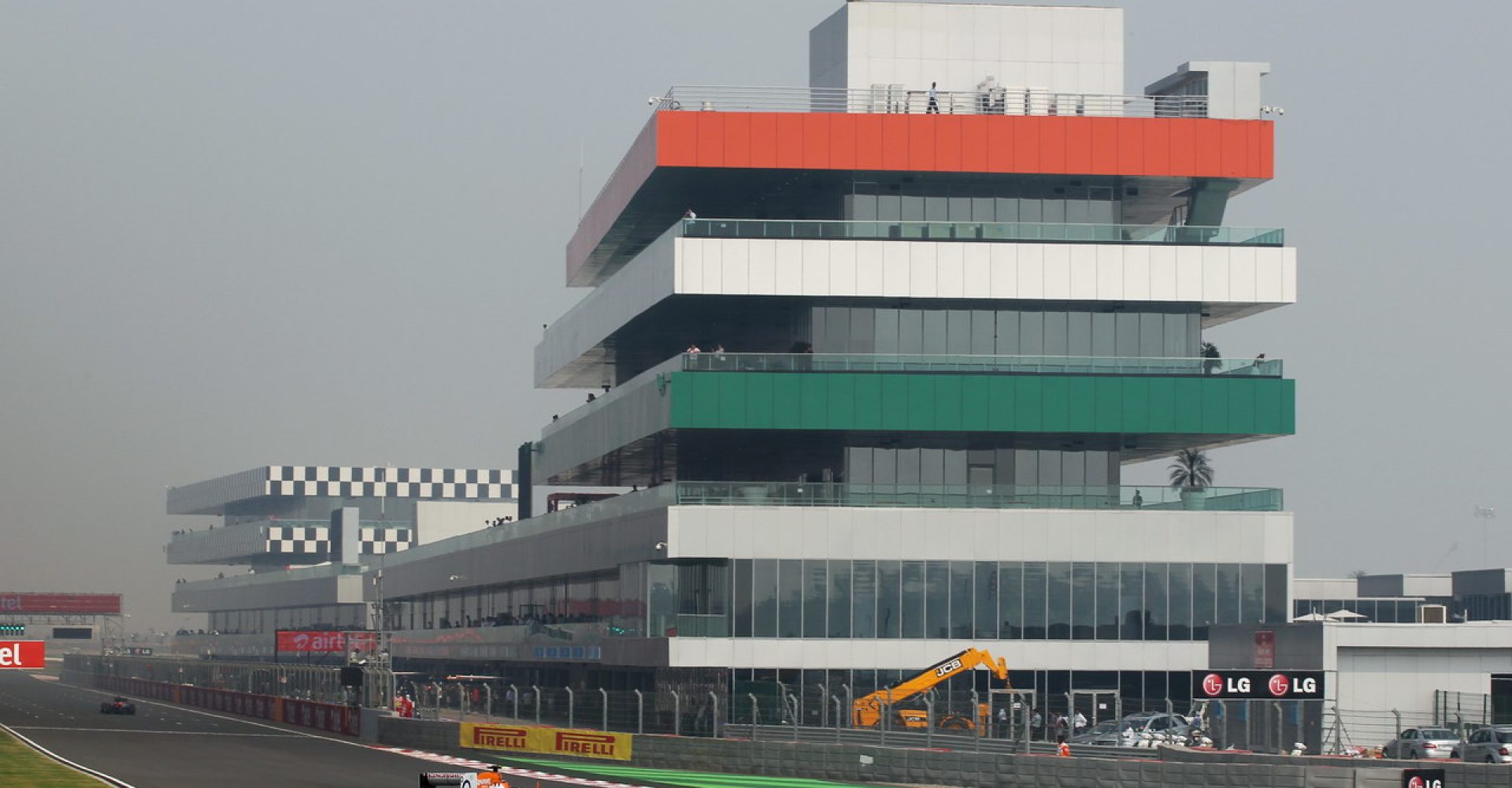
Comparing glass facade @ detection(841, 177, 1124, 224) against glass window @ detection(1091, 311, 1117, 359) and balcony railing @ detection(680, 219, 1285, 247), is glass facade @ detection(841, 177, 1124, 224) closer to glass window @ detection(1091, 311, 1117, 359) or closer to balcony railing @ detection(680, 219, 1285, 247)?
balcony railing @ detection(680, 219, 1285, 247)

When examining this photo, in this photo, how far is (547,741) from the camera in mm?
57844

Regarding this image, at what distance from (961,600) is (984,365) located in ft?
27.1

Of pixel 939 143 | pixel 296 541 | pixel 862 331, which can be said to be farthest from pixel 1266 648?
pixel 296 541

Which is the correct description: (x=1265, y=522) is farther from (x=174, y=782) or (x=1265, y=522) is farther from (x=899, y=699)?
(x=174, y=782)

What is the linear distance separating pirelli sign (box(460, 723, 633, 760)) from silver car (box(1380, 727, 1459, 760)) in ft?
65.5

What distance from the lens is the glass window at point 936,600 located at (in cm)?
6725

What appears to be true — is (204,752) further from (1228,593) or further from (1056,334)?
(1228,593)

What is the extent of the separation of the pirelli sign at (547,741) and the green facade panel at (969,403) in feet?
45.2

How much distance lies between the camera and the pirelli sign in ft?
184

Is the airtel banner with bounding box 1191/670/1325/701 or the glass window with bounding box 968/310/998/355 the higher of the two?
the glass window with bounding box 968/310/998/355

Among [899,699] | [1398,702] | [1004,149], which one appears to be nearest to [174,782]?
[899,699]

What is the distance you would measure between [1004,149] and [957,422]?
9.51 m

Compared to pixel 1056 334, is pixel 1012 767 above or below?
below

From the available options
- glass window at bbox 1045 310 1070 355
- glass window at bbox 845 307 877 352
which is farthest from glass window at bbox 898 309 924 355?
glass window at bbox 1045 310 1070 355
